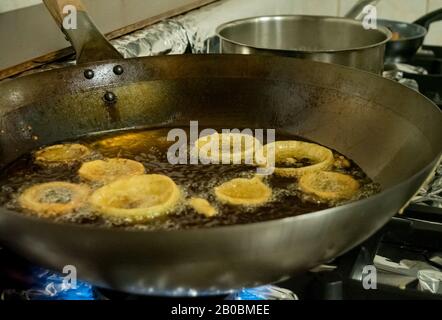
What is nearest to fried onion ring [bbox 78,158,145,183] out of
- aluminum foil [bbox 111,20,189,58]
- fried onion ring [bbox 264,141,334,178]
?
fried onion ring [bbox 264,141,334,178]

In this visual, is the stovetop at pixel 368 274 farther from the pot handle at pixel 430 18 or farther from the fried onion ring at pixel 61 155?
the pot handle at pixel 430 18

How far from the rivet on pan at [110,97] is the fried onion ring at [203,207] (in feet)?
1.26

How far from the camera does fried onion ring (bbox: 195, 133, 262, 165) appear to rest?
3.57 ft

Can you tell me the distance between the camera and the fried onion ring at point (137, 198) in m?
0.87

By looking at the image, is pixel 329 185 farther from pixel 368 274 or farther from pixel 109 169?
pixel 109 169

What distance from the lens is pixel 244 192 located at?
0.97 meters

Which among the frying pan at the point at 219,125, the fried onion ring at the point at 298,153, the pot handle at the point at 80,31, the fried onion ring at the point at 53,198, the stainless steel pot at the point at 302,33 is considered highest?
the pot handle at the point at 80,31

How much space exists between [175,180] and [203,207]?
12 centimetres

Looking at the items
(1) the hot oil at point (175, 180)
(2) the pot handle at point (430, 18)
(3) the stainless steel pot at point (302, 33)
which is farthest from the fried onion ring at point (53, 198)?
(2) the pot handle at point (430, 18)

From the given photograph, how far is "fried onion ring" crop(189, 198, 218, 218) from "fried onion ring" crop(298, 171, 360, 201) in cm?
17

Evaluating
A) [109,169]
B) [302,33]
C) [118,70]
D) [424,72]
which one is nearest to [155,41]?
[118,70]

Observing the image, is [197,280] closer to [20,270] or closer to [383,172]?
[20,270]

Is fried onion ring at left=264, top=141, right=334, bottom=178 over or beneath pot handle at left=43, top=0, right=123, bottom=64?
beneath
